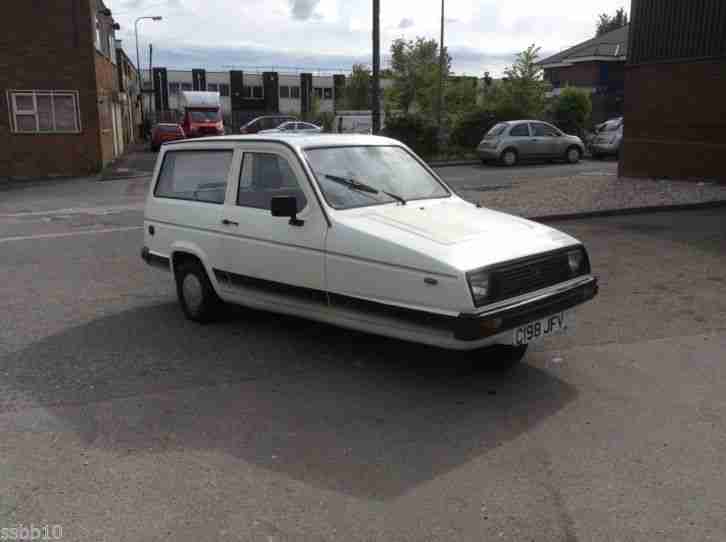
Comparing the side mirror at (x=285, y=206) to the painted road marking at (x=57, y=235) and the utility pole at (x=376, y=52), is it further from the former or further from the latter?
the utility pole at (x=376, y=52)

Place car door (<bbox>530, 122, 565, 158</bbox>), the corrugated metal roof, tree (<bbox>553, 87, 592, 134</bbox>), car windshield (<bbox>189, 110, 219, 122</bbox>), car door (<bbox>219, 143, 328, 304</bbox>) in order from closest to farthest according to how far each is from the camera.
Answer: car door (<bbox>219, 143, 328, 304</bbox>) < car door (<bbox>530, 122, 565, 158</bbox>) < tree (<bbox>553, 87, 592, 134</bbox>) < car windshield (<bbox>189, 110, 219, 122</bbox>) < the corrugated metal roof

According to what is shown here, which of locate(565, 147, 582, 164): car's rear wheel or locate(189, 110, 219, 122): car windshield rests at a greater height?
locate(189, 110, 219, 122): car windshield

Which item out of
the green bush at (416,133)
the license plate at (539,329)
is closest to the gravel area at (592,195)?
the license plate at (539,329)

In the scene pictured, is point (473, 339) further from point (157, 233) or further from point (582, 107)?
point (582, 107)

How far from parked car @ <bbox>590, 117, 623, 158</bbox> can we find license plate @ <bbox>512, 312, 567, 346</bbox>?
78.3 ft

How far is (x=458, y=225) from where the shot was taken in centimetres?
516

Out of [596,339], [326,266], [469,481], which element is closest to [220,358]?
[326,266]

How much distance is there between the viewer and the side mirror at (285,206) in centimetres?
532

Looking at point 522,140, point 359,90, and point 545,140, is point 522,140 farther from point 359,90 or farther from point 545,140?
point 359,90

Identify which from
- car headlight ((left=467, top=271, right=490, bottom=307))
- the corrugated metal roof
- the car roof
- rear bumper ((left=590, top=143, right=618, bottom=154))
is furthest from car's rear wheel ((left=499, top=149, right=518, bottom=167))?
the corrugated metal roof

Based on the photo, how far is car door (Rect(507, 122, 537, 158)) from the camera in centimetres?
2461

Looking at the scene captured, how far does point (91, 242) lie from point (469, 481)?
9.03 meters

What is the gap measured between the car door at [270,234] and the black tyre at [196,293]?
1.06ft

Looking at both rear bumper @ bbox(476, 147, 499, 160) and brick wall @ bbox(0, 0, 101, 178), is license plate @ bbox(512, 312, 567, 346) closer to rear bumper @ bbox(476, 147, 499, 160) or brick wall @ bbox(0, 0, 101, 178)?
rear bumper @ bbox(476, 147, 499, 160)
